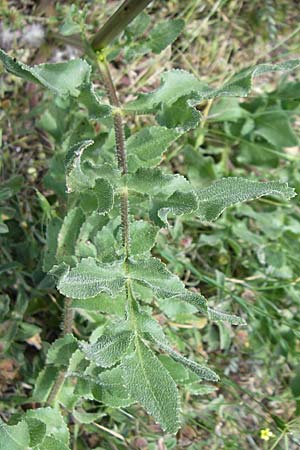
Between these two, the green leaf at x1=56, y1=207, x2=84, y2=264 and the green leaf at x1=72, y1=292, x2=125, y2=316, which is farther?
the green leaf at x1=56, y1=207, x2=84, y2=264

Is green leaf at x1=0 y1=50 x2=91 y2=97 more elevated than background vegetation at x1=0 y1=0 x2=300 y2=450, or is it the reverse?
green leaf at x1=0 y1=50 x2=91 y2=97

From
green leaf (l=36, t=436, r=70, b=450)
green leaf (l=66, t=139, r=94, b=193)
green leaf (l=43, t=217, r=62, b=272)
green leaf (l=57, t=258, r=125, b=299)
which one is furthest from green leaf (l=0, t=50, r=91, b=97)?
green leaf (l=36, t=436, r=70, b=450)

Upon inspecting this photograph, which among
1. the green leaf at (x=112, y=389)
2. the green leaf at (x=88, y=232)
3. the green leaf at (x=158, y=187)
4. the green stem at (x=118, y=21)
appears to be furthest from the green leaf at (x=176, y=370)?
the green stem at (x=118, y=21)

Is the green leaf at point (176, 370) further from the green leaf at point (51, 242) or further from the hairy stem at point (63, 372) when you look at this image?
the green leaf at point (51, 242)

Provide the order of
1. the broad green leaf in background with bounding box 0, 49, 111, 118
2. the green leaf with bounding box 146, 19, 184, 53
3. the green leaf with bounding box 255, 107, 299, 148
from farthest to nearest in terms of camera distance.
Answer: the green leaf with bounding box 255, 107, 299, 148 → the green leaf with bounding box 146, 19, 184, 53 → the broad green leaf in background with bounding box 0, 49, 111, 118

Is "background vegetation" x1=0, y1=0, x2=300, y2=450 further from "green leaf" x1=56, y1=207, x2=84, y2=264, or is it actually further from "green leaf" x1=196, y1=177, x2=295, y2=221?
"green leaf" x1=196, y1=177, x2=295, y2=221

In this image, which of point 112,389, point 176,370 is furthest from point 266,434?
point 112,389

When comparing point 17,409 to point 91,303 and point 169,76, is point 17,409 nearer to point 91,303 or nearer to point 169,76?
point 91,303
